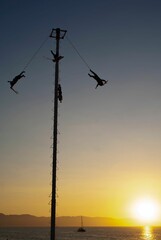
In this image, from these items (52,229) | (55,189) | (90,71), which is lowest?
(52,229)

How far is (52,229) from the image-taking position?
2025 cm

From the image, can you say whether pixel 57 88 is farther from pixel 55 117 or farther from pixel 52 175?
pixel 52 175

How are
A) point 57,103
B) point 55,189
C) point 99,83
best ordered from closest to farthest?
point 55,189
point 57,103
point 99,83

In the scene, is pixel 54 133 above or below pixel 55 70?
below

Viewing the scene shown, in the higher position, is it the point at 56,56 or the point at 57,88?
the point at 56,56

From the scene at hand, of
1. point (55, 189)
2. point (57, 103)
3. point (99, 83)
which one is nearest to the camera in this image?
point (55, 189)

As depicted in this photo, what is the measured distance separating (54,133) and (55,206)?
369 cm

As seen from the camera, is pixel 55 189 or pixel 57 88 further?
pixel 57 88

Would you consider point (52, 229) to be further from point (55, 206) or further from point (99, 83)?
point (99, 83)

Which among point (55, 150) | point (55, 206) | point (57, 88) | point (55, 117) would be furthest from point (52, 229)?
point (57, 88)

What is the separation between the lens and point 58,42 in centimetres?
2252

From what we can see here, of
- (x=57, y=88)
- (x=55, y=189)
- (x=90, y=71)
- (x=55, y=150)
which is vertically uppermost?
(x=90, y=71)

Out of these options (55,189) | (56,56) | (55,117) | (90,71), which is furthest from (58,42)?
(55,189)

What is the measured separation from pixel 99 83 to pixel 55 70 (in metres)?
2.67
